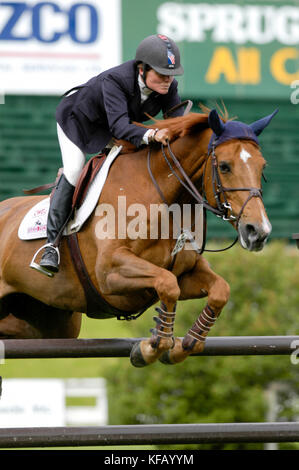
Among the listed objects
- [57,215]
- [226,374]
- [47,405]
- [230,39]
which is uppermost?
[230,39]

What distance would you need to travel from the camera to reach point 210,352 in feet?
13.8

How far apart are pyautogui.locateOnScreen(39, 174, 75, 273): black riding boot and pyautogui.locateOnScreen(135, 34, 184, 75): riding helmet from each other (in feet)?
2.55

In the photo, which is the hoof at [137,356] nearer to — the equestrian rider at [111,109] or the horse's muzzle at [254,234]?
the equestrian rider at [111,109]

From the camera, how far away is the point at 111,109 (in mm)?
4230

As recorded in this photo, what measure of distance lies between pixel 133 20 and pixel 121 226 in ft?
47.5

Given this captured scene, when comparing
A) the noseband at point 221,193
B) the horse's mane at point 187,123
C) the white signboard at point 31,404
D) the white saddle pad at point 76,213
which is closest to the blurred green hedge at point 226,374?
the white signboard at point 31,404

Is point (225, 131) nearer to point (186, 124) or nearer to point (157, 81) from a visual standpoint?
point (186, 124)

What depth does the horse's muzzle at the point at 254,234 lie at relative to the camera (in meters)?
3.69

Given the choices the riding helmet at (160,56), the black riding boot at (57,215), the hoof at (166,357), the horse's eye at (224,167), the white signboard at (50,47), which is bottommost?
the hoof at (166,357)

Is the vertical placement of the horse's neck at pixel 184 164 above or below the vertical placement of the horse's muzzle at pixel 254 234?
above

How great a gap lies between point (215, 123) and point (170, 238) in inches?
25.1

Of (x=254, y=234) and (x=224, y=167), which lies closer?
(x=254, y=234)

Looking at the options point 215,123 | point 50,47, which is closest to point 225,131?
point 215,123

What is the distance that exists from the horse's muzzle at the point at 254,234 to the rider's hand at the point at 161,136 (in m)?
0.68
